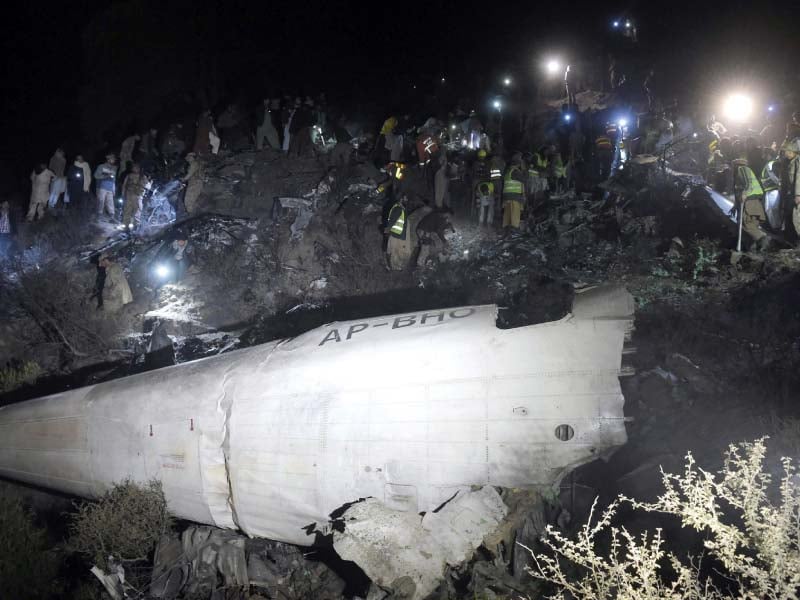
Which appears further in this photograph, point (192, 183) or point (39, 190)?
point (39, 190)

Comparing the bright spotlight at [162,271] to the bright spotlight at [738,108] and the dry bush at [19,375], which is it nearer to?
the dry bush at [19,375]

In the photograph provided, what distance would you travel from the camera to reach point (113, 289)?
47.6 ft

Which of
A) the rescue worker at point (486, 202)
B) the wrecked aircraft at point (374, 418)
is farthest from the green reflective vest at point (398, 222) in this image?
the wrecked aircraft at point (374, 418)

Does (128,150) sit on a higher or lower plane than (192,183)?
higher

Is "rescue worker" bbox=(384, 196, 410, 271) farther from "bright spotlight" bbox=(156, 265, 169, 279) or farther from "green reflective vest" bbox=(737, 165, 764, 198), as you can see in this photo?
"green reflective vest" bbox=(737, 165, 764, 198)

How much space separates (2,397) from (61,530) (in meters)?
5.04

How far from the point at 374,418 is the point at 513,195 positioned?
11176 millimetres

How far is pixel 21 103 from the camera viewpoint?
115ft

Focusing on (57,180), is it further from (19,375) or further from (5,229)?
(19,375)

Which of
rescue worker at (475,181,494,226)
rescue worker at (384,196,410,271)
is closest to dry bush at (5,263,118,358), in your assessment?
rescue worker at (384,196,410,271)

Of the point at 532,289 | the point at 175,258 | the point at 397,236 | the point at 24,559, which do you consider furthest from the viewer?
the point at 175,258

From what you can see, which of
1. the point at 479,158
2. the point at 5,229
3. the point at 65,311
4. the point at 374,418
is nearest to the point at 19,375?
the point at 65,311

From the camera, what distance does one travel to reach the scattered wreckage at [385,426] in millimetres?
6059

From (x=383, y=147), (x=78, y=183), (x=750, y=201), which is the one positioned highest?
(x=383, y=147)
